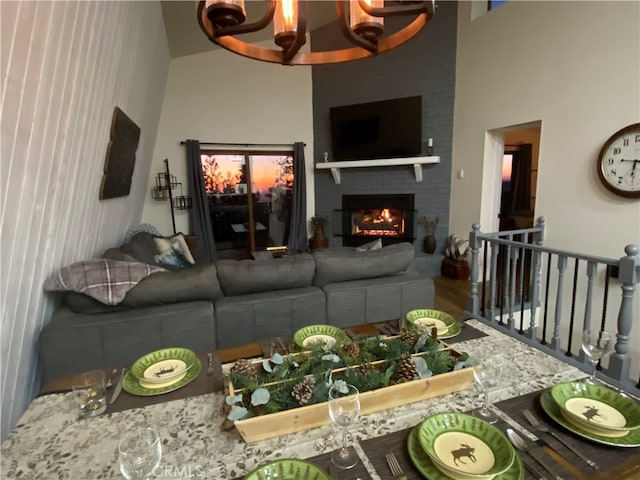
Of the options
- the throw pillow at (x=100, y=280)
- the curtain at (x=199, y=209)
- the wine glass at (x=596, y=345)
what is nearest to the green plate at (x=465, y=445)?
the wine glass at (x=596, y=345)

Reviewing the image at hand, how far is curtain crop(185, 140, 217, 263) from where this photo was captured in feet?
17.6

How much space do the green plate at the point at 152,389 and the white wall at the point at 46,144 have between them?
80cm

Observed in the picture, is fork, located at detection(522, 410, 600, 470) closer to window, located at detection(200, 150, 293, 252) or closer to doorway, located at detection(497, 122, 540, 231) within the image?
window, located at detection(200, 150, 293, 252)

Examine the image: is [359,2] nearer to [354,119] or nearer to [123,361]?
[123,361]

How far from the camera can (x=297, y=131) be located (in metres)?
5.95

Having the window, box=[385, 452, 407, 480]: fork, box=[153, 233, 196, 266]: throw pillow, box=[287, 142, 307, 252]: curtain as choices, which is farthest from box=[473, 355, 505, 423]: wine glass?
the window

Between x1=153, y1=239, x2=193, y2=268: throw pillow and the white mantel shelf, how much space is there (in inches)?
110

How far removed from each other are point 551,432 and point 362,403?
19.4 inches

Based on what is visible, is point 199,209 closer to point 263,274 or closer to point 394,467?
point 263,274

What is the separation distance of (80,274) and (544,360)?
7.13ft

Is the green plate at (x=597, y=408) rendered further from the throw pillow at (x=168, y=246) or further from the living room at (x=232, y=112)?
the throw pillow at (x=168, y=246)

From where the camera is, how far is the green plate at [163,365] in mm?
1212

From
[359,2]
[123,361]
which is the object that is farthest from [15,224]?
[359,2]

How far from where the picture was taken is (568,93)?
3309 millimetres
